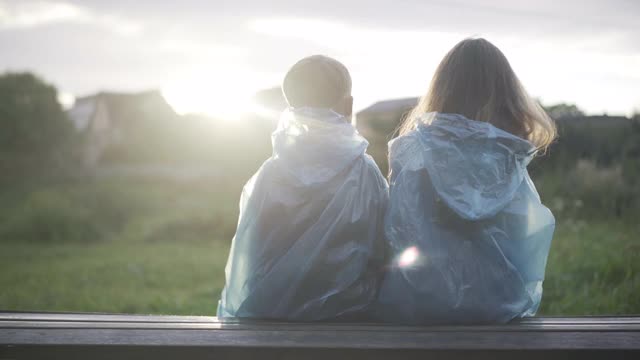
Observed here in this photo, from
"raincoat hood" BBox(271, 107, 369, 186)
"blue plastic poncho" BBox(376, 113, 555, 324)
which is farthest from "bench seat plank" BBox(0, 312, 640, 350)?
"raincoat hood" BBox(271, 107, 369, 186)

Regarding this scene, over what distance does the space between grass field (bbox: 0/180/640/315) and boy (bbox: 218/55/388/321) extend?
3005mm

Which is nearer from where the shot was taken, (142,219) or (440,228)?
(440,228)

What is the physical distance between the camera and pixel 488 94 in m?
2.79

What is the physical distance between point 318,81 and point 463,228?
0.85m

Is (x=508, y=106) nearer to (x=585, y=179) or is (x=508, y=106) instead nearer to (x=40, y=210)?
(x=585, y=179)

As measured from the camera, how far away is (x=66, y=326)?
92.8 inches

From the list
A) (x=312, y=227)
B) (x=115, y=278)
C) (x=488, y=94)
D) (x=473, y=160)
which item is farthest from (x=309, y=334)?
(x=115, y=278)

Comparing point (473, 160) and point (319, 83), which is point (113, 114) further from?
point (473, 160)

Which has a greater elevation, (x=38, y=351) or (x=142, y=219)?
(x=38, y=351)

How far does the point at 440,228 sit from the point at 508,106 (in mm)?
577

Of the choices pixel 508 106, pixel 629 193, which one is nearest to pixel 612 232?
pixel 629 193

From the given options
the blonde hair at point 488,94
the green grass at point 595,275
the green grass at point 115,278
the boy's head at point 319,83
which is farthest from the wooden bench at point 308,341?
the green grass at point 115,278

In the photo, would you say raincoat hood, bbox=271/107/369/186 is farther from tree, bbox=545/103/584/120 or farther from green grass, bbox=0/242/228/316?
tree, bbox=545/103/584/120

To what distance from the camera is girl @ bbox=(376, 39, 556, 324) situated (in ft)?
8.70
